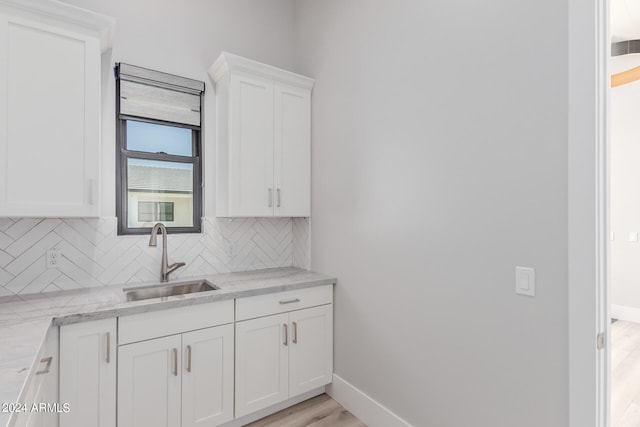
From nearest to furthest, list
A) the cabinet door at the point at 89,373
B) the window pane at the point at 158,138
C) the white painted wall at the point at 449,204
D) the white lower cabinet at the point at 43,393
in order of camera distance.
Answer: the white lower cabinet at the point at 43,393, the white painted wall at the point at 449,204, the cabinet door at the point at 89,373, the window pane at the point at 158,138

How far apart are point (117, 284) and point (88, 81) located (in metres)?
1.28

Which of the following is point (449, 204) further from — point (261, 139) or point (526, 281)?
point (261, 139)

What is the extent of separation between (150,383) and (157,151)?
1576mm

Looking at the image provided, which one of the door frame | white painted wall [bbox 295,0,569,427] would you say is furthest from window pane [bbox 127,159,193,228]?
the door frame

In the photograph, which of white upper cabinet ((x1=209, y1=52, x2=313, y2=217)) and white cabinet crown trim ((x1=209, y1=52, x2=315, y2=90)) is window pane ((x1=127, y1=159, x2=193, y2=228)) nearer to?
white upper cabinet ((x1=209, y1=52, x2=313, y2=217))

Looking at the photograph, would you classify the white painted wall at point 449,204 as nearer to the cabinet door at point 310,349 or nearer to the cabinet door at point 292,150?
the cabinet door at point 310,349

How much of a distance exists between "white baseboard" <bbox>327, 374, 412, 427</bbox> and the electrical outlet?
202cm

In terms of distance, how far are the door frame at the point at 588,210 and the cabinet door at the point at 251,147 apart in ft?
6.13

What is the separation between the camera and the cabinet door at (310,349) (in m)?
2.41
